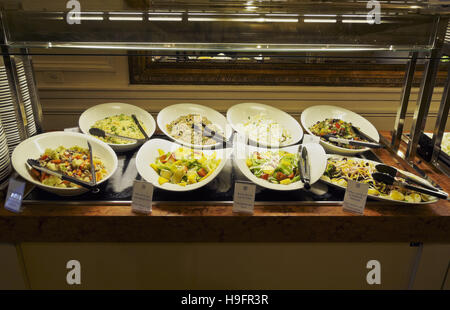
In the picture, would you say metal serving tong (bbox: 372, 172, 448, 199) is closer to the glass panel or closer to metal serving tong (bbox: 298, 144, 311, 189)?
metal serving tong (bbox: 298, 144, 311, 189)

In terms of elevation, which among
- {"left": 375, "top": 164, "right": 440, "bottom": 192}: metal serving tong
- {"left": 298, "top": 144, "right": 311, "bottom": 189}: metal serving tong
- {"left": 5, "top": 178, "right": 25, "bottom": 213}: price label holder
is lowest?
{"left": 5, "top": 178, "right": 25, "bottom": 213}: price label holder

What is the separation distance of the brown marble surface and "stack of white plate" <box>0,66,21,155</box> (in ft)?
1.29

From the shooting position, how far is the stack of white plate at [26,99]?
Answer: 147 cm

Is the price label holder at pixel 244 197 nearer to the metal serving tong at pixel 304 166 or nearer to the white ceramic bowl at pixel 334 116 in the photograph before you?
the metal serving tong at pixel 304 166

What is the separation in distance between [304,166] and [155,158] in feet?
2.23

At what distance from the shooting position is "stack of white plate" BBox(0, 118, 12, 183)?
1.36 metres

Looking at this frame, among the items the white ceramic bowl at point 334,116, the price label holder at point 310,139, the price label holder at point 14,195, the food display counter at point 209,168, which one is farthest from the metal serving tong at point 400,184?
the price label holder at point 14,195

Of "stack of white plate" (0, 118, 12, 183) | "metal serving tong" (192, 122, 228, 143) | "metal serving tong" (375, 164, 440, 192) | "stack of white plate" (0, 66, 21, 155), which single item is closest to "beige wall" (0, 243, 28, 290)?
"stack of white plate" (0, 118, 12, 183)

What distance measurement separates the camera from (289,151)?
5.29 feet

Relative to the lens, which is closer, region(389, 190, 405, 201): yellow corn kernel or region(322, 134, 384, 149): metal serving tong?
region(389, 190, 405, 201): yellow corn kernel

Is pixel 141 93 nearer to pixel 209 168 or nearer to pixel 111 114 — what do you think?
pixel 111 114

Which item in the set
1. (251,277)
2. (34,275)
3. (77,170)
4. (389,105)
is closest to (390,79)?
→ (389,105)

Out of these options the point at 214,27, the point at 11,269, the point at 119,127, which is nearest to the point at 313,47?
the point at 214,27

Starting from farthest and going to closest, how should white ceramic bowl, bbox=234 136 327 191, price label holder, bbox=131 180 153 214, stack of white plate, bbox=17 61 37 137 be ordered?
stack of white plate, bbox=17 61 37 137 < white ceramic bowl, bbox=234 136 327 191 < price label holder, bbox=131 180 153 214
